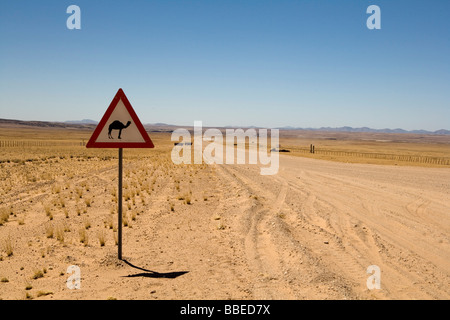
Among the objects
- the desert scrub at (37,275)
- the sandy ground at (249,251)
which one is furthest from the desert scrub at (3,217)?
the desert scrub at (37,275)

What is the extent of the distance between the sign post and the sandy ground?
2.06m

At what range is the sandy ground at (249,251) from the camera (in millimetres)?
4301

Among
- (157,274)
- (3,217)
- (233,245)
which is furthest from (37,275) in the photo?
(3,217)

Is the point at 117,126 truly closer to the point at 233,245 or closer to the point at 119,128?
the point at 119,128

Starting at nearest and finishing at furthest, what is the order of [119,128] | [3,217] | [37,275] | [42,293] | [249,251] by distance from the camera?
[42,293] < [37,275] < [119,128] < [249,251] < [3,217]

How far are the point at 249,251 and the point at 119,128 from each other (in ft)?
10.3

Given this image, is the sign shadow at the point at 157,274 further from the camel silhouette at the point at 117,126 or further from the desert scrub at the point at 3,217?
the desert scrub at the point at 3,217

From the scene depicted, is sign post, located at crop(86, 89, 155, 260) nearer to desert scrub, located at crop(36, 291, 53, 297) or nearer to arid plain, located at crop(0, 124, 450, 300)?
arid plain, located at crop(0, 124, 450, 300)

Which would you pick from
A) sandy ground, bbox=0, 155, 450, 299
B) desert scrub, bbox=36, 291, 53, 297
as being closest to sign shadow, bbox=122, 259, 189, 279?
sandy ground, bbox=0, 155, 450, 299

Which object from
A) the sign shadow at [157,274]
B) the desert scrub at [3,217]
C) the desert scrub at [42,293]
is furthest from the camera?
the desert scrub at [3,217]

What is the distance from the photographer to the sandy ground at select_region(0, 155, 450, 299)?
169 inches

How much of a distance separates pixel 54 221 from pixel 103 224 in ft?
5.11

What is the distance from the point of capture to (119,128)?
16.9ft
